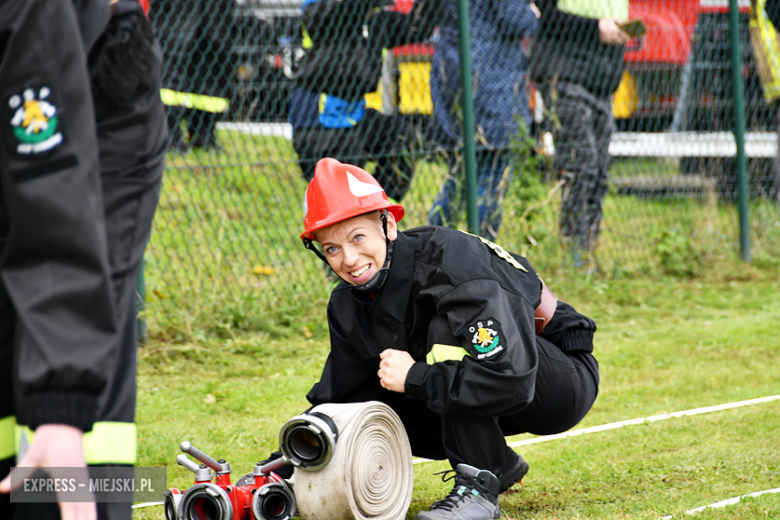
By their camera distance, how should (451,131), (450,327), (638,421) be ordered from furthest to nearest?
(451,131), (638,421), (450,327)

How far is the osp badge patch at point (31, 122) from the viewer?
3.86ft

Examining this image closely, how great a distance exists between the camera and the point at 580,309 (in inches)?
242

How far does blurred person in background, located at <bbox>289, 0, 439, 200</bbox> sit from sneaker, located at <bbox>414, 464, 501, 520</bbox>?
121 inches

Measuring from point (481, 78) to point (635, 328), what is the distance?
6.41 ft

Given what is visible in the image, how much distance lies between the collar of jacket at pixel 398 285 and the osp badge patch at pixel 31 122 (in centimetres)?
177

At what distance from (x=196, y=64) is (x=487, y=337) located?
3465 mm

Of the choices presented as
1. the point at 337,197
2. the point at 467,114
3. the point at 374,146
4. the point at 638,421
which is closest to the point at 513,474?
the point at 337,197

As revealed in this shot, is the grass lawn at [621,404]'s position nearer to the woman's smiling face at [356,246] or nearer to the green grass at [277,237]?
the green grass at [277,237]

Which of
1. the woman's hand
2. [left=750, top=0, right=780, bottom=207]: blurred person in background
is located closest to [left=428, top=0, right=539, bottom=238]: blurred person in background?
[left=750, top=0, right=780, bottom=207]: blurred person in background

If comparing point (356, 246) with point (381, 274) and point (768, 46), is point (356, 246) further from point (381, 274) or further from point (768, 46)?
point (768, 46)

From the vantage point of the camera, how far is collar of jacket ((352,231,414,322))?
9.45ft

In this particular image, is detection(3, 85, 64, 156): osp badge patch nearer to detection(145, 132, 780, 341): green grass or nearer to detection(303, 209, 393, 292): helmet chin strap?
detection(303, 209, 393, 292): helmet chin strap

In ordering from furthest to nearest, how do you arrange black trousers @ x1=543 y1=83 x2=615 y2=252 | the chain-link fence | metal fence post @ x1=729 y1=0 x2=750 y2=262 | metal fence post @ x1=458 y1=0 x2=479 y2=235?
metal fence post @ x1=729 y1=0 x2=750 y2=262
black trousers @ x1=543 y1=83 x2=615 y2=252
metal fence post @ x1=458 y1=0 x2=479 y2=235
the chain-link fence

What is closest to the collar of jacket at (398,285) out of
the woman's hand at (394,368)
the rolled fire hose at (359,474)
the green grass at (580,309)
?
the woman's hand at (394,368)
